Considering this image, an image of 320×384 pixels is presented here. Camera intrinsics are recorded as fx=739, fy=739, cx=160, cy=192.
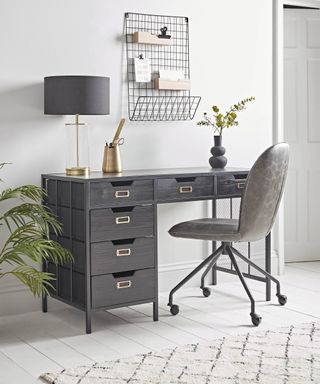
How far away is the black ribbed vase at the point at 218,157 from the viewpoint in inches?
183

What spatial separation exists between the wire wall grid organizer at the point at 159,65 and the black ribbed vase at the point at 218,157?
334 millimetres

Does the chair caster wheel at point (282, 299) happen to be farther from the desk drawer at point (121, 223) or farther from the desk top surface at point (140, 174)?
the desk drawer at point (121, 223)

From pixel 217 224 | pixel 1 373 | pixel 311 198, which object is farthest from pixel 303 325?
pixel 311 198

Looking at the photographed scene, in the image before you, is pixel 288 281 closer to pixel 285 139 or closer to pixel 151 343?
pixel 285 139

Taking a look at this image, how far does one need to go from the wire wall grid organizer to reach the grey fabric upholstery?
0.90 metres

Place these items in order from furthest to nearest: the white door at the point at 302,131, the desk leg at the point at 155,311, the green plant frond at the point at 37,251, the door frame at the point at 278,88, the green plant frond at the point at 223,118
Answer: the white door at the point at 302,131, the door frame at the point at 278,88, the green plant frond at the point at 223,118, the desk leg at the point at 155,311, the green plant frond at the point at 37,251

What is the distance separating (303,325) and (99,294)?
1095mm

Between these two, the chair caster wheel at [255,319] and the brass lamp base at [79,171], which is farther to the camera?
the brass lamp base at [79,171]

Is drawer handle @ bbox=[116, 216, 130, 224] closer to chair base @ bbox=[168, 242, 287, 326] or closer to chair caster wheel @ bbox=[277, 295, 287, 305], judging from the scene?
chair base @ bbox=[168, 242, 287, 326]

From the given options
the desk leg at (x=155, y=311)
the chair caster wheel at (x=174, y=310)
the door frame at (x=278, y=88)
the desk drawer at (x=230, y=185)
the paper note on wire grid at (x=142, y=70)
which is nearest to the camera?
the desk leg at (x=155, y=311)

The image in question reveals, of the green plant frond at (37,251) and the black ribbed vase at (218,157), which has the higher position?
the black ribbed vase at (218,157)

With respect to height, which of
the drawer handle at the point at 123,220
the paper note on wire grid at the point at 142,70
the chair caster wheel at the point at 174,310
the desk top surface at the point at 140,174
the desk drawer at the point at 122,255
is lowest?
the chair caster wheel at the point at 174,310

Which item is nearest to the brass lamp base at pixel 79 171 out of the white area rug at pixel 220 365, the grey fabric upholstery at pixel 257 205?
the grey fabric upholstery at pixel 257 205

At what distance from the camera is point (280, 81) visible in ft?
17.3
